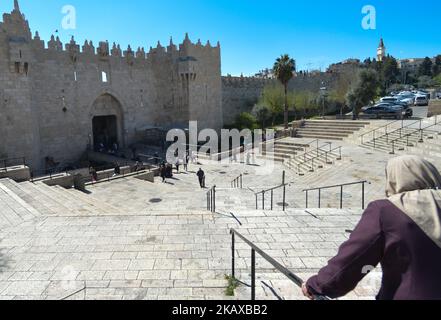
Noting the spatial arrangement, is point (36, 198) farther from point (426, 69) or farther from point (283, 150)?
point (426, 69)

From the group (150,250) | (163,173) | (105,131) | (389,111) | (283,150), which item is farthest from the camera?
(105,131)

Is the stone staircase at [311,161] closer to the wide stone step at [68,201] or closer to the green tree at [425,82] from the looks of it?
the wide stone step at [68,201]

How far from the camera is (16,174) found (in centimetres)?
1334

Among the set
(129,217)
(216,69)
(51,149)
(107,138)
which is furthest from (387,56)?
(129,217)

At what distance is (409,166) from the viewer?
189 cm

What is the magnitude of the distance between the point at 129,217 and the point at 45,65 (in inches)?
722

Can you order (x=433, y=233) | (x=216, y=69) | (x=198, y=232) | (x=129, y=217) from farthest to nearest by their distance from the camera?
(x=216, y=69), (x=129, y=217), (x=198, y=232), (x=433, y=233)

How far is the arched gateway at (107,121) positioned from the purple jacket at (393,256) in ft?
83.4

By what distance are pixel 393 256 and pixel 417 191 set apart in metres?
0.35

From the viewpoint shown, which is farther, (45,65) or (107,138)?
(107,138)

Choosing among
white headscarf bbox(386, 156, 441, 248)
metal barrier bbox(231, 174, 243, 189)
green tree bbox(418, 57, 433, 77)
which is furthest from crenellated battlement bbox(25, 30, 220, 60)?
green tree bbox(418, 57, 433, 77)

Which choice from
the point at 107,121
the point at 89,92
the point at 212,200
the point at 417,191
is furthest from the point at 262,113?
the point at 417,191
